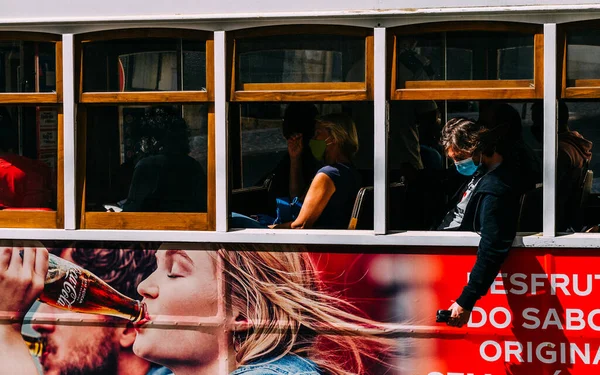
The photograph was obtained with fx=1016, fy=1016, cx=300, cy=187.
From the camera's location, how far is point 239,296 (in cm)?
465

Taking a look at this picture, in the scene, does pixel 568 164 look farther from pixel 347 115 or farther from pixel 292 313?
pixel 292 313

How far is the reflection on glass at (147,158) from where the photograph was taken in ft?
15.5

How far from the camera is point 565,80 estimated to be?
4371mm

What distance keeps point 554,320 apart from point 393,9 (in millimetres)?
1521

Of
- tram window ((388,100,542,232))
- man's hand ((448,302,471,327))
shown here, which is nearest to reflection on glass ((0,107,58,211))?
tram window ((388,100,542,232))

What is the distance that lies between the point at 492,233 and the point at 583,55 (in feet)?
2.85

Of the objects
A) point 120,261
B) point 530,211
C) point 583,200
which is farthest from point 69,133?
point 583,200

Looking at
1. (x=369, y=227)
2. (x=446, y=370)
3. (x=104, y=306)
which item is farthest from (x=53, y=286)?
(x=446, y=370)

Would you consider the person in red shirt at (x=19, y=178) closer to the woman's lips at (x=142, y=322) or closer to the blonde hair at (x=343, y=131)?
the woman's lips at (x=142, y=322)

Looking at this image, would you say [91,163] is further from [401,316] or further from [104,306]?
[401,316]

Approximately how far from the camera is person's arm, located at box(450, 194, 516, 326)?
14.0ft

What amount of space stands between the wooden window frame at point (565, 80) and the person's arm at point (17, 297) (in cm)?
253

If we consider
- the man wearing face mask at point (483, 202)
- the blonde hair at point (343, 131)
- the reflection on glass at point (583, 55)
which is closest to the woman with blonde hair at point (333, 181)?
the blonde hair at point (343, 131)

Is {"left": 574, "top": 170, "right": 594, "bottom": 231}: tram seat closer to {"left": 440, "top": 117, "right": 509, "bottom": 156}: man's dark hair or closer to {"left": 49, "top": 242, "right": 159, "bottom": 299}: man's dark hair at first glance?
{"left": 440, "top": 117, "right": 509, "bottom": 156}: man's dark hair
